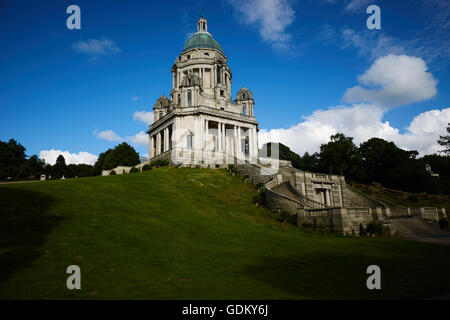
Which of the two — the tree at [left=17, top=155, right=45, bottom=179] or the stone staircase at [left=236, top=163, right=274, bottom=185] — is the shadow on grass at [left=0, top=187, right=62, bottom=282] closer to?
the stone staircase at [left=236, top=163, right=274, bottom=185]

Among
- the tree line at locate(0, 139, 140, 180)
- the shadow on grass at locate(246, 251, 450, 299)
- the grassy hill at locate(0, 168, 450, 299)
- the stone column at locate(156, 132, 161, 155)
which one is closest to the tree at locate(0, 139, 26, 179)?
the tree line at locate(0, 139, 140, 180)

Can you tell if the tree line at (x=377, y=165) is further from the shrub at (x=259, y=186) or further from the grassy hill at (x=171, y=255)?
the grassy hill at (x=171, y=255)

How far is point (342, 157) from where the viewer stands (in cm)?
6178

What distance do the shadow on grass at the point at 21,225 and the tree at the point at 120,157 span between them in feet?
174

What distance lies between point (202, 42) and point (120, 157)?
34971 millimetres

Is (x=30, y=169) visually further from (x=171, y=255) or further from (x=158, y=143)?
(x=171, y=255)

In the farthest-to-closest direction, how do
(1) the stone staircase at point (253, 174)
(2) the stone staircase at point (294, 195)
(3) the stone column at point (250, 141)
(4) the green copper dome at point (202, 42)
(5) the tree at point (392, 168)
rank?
1. (4) the green copper dome at point (202, 42)
2. (3) the stone column at point (250, 141)
3. (5) the tree at point (392, 168)
4. (1) the stone staircase at point (253, 174)
5. (2) the stone staircase at point (294, 195)

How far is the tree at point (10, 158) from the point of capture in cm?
7031

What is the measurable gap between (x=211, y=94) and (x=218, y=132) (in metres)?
12.4

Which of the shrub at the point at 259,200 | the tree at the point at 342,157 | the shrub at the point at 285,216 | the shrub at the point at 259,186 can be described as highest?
the tree at the point at 342,157

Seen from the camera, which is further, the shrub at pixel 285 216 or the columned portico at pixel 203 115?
the columned portico at pixel 203 115

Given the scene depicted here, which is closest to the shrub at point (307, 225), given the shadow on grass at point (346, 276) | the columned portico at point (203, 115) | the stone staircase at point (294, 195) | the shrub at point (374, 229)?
the stone staircase at point (294, 195)

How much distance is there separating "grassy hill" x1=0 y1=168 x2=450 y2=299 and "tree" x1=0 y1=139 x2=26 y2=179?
59535mm
